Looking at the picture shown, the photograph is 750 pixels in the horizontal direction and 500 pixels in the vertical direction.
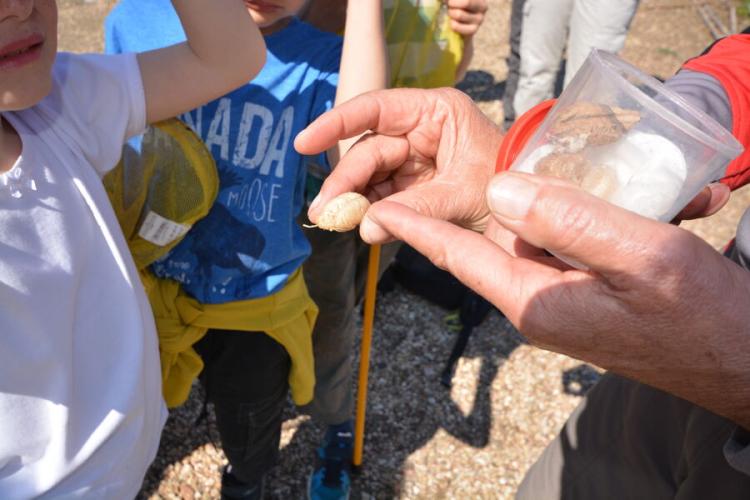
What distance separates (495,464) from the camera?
275cm

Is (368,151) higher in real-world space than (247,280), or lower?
higher

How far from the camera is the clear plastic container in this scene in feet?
3.51

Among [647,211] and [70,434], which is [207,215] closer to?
[70,434]

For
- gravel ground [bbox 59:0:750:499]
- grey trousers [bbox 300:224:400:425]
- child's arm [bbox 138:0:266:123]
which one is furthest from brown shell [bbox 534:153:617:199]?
gravel ground [bbox 59:0:750:499]

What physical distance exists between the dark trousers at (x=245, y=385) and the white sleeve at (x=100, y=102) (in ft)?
2.24

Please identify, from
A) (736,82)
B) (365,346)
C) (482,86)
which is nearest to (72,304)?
(365,346)

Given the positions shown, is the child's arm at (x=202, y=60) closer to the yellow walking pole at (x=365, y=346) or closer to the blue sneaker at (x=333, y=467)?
the yellow walking pole at (x=365, y=346)

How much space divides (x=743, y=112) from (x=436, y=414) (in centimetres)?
190

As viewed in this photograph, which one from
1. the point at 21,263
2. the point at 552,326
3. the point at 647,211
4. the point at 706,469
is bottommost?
the point at 706,469

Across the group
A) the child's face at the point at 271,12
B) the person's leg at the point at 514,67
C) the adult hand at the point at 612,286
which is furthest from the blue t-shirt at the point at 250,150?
the person's leg at the point at 514,67

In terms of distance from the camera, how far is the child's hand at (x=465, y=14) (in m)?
1.96

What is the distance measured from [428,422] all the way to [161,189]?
1771 mm

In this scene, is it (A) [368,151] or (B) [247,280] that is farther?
(B) [247,280]

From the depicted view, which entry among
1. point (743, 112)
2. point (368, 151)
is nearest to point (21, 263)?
point (368, 151)
